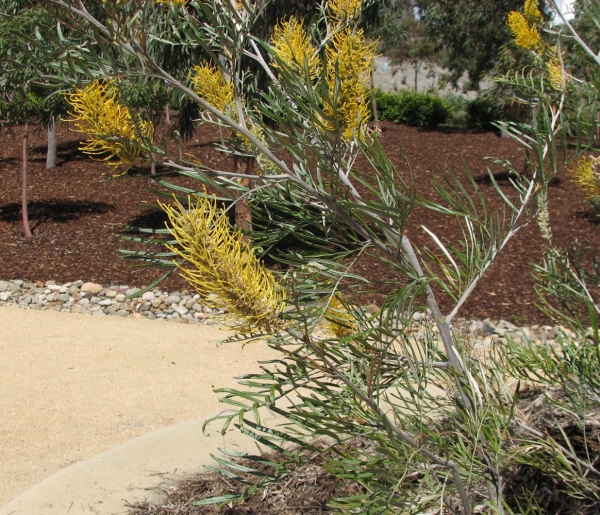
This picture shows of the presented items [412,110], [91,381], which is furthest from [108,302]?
[412,110]

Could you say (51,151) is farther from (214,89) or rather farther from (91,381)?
(214,89)

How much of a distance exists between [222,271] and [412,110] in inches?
769

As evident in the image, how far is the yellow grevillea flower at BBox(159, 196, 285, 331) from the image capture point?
0.83 m

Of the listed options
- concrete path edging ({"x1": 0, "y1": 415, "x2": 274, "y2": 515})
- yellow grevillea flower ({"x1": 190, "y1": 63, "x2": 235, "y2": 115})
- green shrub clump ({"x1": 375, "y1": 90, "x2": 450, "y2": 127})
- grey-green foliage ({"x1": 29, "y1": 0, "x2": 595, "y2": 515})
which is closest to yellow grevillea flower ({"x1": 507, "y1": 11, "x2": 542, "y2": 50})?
grey-green foliage ({"x1": 29, "y1": 0, "x2": 595, "y2": 515})

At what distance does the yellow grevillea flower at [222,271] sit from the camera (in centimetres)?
83

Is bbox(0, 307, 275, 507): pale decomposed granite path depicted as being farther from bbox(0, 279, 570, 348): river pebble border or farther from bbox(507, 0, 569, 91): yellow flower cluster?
bbox(507, 0, 569, 91): yellow flower cluster

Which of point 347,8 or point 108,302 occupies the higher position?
point 347,8

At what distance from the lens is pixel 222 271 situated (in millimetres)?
849

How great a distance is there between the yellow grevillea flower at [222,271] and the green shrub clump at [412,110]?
1906cm

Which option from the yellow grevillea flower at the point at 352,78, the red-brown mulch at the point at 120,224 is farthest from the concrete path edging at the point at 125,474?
the red-brown mulch at the point at 120,224

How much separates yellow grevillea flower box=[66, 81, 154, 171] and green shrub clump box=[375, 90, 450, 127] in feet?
61.8

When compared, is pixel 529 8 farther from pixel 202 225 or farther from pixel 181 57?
pixel 181 57

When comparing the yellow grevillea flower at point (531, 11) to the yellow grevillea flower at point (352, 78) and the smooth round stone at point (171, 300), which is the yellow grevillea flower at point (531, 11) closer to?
the yellow grevillea flower at point (352, 78)

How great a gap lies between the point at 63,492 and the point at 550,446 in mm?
1551
